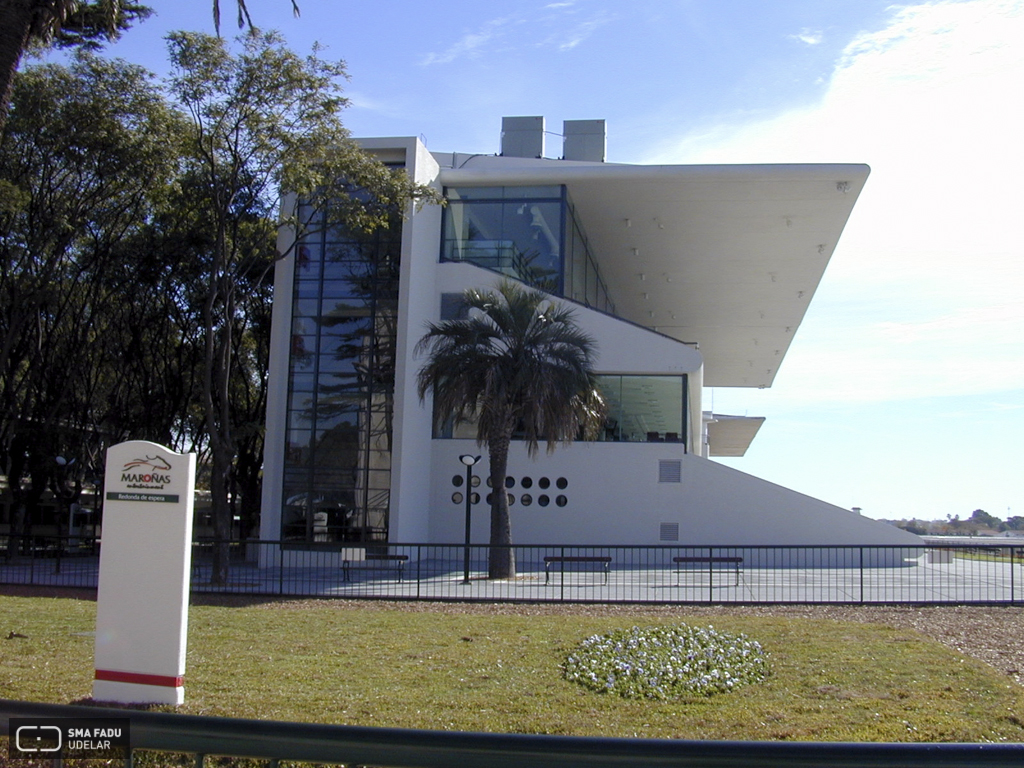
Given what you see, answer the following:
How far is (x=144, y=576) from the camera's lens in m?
8.77

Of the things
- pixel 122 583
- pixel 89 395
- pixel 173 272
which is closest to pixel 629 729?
pixel 122 583

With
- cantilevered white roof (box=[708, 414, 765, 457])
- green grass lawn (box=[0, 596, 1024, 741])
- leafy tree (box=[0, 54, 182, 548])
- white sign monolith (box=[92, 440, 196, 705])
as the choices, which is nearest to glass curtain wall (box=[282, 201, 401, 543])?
leafy tree (box=[0, 54, 182, 548])

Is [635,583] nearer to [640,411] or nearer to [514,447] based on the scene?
[514,447]

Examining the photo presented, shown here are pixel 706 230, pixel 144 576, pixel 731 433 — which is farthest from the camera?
pixel 731 433

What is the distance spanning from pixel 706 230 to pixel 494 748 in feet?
125

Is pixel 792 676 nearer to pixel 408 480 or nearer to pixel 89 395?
pixel 408 480

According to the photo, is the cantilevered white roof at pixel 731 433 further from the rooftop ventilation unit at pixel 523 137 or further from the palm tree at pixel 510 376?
the palm tree at pixel 510 376

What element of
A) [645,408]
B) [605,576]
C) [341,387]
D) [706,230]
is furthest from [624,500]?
[605,576]

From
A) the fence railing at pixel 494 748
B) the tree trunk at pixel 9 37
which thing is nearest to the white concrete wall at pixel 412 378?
the tree trunk at pixel 9 37

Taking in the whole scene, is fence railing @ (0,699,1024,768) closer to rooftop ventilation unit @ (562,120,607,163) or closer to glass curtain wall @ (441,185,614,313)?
glass curtain wall @ (441,185,614,313)

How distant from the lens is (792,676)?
31.9ft

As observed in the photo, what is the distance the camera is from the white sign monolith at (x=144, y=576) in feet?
27.6

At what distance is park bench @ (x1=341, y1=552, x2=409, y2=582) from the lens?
20.5 m

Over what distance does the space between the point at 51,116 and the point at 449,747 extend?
87.0ft
